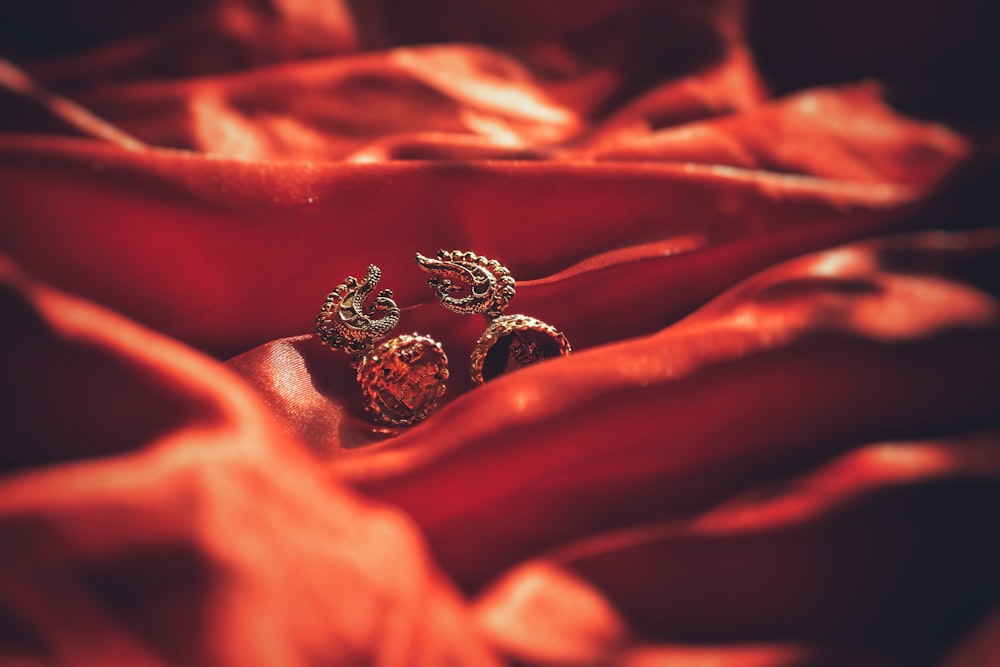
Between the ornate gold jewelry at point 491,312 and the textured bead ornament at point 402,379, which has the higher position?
the ornate gold jewelry at point 491,312

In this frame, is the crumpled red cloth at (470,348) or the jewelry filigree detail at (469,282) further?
the jewelry filigree detail at (469,282)

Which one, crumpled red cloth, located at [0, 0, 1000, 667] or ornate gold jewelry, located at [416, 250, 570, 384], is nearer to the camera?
crumpled red cloth, located at [0, 0, 1000, 667]

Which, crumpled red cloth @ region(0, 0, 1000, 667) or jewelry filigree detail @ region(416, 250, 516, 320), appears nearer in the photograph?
crumpled red cloth @ region(0, 0, 1000, 667)

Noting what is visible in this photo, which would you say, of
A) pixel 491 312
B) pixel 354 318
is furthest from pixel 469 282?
pixel 354 318

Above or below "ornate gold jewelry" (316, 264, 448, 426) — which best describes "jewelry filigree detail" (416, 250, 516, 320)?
above

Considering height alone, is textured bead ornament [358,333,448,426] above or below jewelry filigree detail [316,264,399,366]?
below

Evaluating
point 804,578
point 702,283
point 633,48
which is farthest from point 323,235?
point 633,48

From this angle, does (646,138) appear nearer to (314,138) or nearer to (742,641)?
(314,138)

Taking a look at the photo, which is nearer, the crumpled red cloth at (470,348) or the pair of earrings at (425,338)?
the crumpled red cloth at (470,348)
